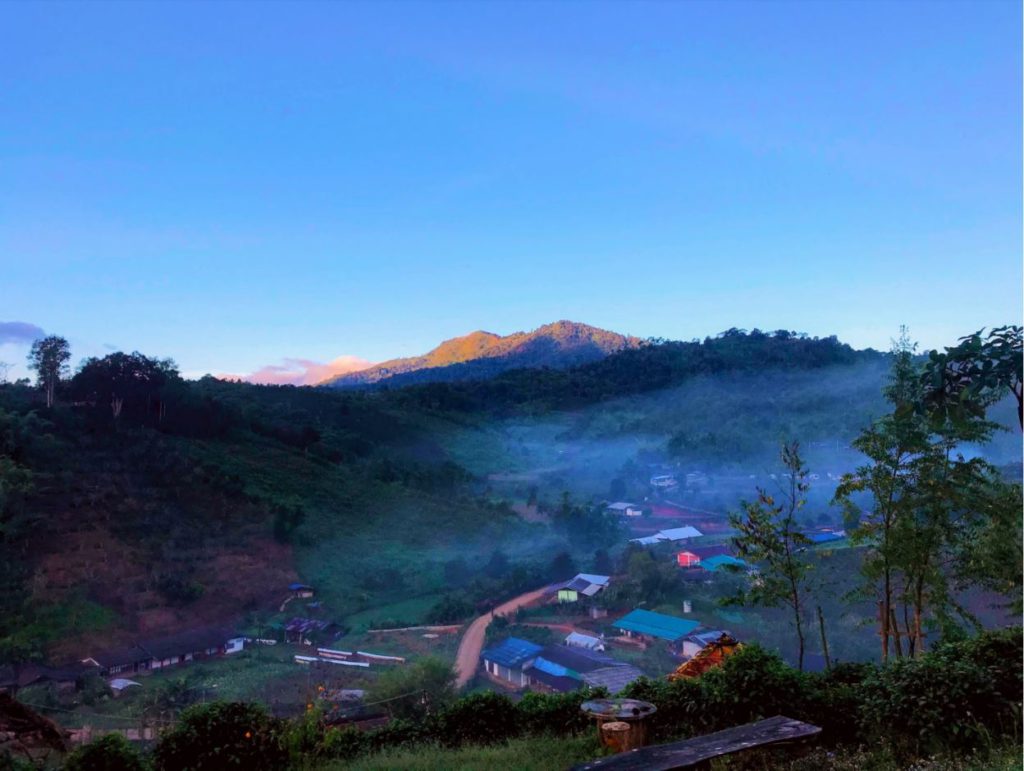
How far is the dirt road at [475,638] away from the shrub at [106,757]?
975 cm

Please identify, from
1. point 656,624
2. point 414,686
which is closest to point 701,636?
point 656,624

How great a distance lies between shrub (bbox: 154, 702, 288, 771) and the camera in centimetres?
424

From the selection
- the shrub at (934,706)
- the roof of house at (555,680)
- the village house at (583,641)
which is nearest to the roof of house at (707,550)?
the village house at (583,641)

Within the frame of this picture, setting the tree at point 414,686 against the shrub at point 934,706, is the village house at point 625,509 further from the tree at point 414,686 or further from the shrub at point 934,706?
the shrub at point 934,706

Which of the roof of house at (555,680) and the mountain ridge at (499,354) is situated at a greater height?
the mountain ridge at (499,354)

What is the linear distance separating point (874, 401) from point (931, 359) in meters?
35.2

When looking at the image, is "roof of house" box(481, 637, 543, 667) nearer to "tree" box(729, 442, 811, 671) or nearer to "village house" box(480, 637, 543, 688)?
"village house" box(480, 637, 543, 688)

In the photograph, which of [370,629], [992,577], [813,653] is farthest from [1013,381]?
[370,629]

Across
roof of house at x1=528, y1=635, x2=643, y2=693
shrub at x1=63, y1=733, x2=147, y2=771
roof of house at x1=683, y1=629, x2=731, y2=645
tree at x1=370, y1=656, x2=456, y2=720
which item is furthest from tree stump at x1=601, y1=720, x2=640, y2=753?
roof of house at x1=683, y1=629, x2=731, y2=645

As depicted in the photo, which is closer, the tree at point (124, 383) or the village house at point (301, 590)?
the village house at point (301, 590)

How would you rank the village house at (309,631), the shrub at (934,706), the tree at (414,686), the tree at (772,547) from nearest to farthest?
→ the shrub at (934,706)
the tree at (772,547)
the tree at (414,686)
the village house at (309,631)

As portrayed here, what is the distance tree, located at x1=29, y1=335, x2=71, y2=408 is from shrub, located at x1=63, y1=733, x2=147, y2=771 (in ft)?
80.6

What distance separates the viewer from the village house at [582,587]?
792 inches

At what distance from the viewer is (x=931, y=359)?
334 cm
